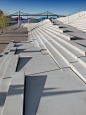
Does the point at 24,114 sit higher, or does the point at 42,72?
the point at 42,72

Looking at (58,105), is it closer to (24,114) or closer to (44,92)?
(44,92)

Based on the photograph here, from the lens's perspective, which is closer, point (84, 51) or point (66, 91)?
point (66, 91)

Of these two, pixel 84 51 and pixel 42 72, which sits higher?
pixel 84 51

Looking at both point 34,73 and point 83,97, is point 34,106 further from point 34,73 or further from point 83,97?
point 34,73

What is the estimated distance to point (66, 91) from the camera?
2.93 metres

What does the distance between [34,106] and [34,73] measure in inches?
63.4

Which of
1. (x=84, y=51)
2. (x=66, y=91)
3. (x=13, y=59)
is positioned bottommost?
(x=66, y=91)

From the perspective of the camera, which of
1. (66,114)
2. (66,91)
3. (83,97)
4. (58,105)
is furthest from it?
(66,91)

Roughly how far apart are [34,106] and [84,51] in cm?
308

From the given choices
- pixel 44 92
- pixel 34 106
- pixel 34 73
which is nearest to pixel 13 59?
pixel 34 73

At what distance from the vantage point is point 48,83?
3.34 m

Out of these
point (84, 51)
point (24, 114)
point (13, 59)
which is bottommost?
point (24, 114)

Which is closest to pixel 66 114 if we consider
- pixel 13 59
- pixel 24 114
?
pixel 24 114

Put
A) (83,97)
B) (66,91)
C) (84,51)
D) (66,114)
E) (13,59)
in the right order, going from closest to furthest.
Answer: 1. (66,114)
2. (83,97)
3. (66,91)
4. (84,51)
5. (13,59)
